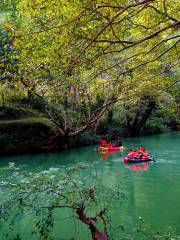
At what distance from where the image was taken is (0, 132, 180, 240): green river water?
30.1ft

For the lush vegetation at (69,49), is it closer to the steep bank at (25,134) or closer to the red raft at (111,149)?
the red raft at (111,149)

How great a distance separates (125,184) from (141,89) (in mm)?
4478

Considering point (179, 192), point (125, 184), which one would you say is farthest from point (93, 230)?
point (125, 184)

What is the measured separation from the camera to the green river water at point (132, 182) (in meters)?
9.18

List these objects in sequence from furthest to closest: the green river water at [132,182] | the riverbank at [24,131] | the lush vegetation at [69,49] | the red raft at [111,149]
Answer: the red raft at [111,149]
the riverbank at [24,131]
the green river water at [132,182]
the lush vegetation at [69,49]

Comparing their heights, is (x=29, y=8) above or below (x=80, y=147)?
above

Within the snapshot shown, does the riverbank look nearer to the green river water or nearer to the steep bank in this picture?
the steep bank

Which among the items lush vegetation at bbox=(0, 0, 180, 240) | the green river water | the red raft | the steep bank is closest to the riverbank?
the steep bank

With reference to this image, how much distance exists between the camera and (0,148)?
23.3 m

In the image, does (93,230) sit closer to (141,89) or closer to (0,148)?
(141,89)

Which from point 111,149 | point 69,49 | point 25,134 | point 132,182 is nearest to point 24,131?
point 25,134

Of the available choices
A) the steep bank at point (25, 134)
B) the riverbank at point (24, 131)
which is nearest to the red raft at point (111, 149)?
the riverbank at point (24, 131)

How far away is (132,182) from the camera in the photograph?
1485cm

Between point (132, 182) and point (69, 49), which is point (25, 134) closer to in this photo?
point (132, 182)
